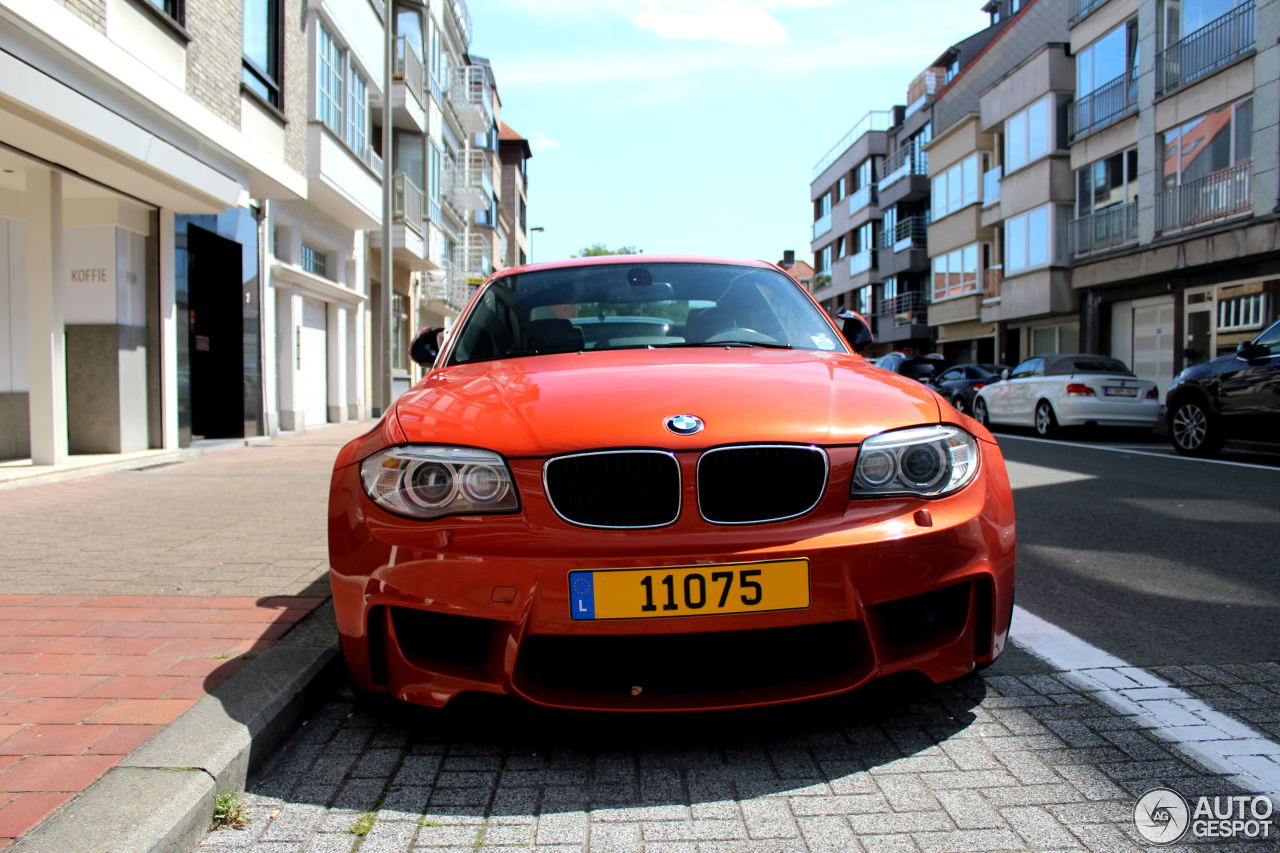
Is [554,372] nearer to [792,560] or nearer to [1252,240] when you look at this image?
[792,560]

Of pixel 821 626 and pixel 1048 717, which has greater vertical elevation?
pixel 821 626

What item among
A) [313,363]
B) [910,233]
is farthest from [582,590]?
[910,233]

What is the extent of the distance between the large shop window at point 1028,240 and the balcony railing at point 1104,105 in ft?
8.00

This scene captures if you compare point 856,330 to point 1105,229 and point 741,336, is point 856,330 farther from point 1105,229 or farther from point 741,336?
point 1105,229

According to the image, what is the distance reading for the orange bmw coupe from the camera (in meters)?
2.30

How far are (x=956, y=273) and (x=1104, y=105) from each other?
11.1m

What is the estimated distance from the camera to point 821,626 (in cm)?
242

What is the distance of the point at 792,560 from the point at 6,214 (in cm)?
1067

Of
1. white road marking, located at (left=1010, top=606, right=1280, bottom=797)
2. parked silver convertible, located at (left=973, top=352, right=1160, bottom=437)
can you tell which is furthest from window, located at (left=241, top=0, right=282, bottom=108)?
parked silver convertible, located at (left=973, top=352, right=1160, bottom=437)

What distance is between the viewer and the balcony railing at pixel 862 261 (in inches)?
1933

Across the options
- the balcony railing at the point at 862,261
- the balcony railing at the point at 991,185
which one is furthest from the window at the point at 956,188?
the balcony railing at the point at 862,261

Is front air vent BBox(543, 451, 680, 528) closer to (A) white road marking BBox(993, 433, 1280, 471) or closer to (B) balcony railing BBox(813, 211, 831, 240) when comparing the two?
(A) white road marking BBox(993, 433, 1280, 471)

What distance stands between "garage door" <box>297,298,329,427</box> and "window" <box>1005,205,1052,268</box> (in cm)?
1994

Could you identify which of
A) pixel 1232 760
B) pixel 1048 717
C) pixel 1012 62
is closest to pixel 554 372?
pixel 1048 717
